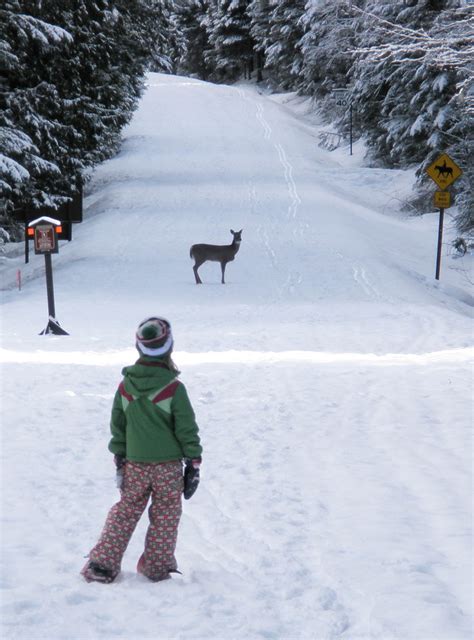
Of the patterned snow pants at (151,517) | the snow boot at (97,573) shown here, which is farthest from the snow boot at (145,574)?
the snow boot at (97,573)

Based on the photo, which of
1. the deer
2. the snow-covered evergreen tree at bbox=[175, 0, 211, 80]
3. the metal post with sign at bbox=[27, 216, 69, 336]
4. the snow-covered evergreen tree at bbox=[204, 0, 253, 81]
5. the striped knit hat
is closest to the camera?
the striped knit hat

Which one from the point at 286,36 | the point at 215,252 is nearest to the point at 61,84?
the point at 215,252

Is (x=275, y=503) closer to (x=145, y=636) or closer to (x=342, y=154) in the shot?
(x=145, y=636)

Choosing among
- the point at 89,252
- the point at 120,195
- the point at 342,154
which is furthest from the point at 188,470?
the point at 342,154

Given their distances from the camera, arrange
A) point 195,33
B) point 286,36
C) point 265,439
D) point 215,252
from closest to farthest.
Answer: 1. point 265,439
2. point 215,252
3. point 286,36
4. point 195,33

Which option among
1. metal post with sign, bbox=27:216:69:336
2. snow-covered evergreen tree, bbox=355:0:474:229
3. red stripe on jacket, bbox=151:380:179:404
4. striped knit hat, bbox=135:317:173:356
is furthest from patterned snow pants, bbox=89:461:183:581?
snow-covered evergreen tree, bbox=355:0:474:229

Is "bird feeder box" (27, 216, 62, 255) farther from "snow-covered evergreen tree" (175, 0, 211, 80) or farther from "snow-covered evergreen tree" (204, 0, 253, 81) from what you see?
"snow-covered evergreen tree" (175, 0, 211, 80)

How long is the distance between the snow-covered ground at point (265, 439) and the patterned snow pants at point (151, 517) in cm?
14

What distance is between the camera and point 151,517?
4.70 meters

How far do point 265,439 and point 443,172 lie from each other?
12.4m

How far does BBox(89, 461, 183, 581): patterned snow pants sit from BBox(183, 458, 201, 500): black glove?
0.07 m

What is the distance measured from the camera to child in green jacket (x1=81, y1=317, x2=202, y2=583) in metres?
4.55

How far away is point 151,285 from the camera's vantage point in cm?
1870

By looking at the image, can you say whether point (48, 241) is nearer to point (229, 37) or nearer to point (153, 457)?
point (153, 457)
